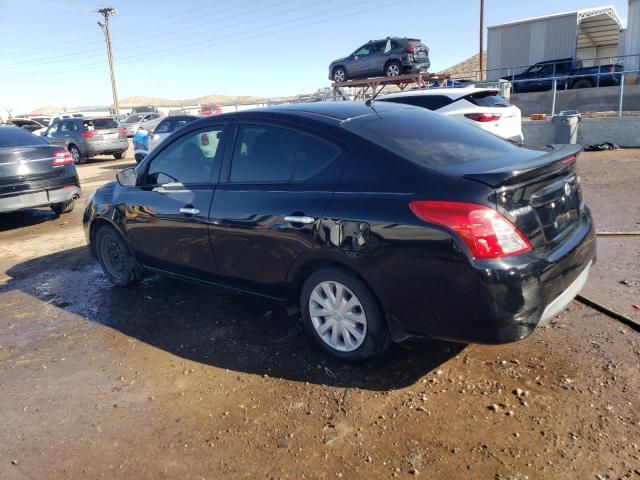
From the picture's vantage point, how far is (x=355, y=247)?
10.2 feet

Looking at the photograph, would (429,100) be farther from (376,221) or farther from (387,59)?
(387,59)


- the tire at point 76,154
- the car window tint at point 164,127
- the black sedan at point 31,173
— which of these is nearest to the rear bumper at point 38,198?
the black sedan at point 31,173

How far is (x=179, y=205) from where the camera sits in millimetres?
4312

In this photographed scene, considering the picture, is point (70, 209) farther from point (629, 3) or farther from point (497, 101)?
point (629, 3)

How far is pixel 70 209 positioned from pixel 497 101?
804cm

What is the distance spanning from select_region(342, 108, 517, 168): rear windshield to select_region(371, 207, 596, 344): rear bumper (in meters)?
0.67

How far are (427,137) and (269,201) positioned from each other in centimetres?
116

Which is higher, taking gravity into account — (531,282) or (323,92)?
(323,92)

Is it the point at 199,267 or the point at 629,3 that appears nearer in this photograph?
the point at 199,267

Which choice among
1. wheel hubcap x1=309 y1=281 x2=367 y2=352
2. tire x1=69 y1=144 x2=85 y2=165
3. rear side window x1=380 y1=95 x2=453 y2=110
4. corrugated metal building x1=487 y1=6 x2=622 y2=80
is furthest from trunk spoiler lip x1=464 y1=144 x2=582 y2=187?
corrugated metal building x1=487 y1=6 x2=622 y2=80

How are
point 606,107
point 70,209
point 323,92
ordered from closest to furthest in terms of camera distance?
point 70,209, point 606,107, point 323,92

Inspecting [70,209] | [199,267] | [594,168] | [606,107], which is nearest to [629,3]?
[606,107]

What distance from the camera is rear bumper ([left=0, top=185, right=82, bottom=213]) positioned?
7.99 metres

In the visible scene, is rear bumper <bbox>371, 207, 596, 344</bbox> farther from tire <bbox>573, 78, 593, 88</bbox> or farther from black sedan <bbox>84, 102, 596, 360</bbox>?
tire <bbox>573, 78, 593, 88</bbox>
